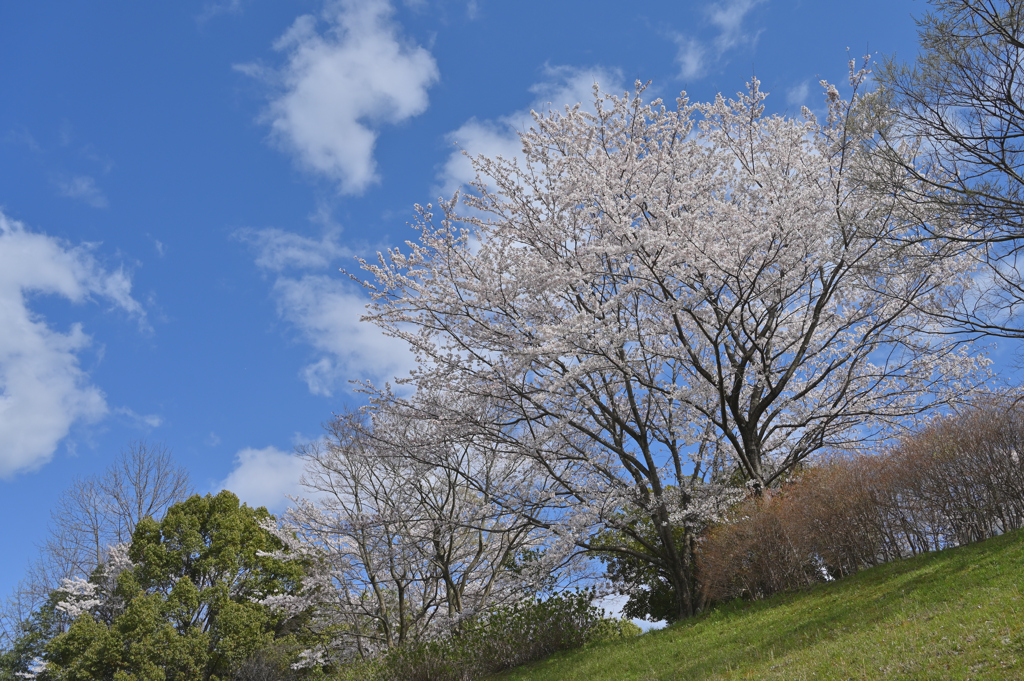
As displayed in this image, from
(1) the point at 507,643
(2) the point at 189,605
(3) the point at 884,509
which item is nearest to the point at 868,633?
(3) the point at 884,509

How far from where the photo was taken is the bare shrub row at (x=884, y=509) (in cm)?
789

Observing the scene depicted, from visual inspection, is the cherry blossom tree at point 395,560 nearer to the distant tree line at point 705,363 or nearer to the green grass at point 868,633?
the distant tree line at point 705,363

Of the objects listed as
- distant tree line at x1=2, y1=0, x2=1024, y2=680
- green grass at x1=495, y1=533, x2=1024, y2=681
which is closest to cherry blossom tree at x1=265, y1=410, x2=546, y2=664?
distant tree line at x1=2, y1=0, x2=1024, y2=680

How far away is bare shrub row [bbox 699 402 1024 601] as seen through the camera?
7.89m

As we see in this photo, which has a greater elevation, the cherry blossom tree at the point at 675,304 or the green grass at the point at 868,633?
the cherry blossom tree at the point at 675,304

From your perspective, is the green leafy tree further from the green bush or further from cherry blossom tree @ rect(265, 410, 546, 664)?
the green bush

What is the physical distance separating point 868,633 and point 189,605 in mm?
17172

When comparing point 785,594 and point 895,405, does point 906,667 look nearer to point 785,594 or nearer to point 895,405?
point 785,594

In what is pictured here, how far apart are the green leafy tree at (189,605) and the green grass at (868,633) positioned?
36.8 feet

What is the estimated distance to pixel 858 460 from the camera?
889 cm

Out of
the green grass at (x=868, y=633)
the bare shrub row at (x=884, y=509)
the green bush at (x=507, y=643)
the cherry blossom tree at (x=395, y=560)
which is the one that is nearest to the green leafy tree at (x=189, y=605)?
the cherry blossom tree at (x=395, y=560)

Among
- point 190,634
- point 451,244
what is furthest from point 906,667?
point 190,634

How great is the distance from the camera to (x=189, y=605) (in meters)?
17.4

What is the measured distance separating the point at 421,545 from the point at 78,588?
1190 cm
